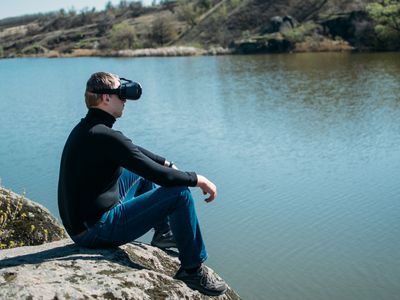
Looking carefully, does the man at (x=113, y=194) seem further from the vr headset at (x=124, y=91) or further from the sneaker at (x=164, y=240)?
the sneaker at (x=164, y=240)

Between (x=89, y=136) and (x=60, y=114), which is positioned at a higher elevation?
(x=89, y=136)

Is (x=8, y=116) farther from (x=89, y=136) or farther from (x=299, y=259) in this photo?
(x=89, y=136)

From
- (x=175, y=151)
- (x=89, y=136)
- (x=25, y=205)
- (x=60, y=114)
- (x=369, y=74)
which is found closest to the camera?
(x=89, y=136)

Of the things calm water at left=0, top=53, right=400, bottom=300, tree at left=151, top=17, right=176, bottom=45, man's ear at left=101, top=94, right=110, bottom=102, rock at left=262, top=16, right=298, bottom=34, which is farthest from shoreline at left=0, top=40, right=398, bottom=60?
man's ear at left=101, top=94, right=110, bottom=102

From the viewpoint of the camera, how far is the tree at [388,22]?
7656 cm

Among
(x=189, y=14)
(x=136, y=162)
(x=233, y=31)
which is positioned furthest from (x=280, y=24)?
(x=136, y=162)

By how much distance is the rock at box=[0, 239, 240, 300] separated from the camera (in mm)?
4465

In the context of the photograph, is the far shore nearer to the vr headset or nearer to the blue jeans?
the vr headset

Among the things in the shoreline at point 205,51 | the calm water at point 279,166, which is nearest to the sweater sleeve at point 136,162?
the calm water at point 279,166

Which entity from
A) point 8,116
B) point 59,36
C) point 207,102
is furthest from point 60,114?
point 59,36

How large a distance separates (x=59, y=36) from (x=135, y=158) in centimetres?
16354

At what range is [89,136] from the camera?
211 inches

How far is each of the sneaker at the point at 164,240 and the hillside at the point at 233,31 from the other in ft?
250

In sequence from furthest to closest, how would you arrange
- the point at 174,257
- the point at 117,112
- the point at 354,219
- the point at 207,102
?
the point at 207,102 < the point at 354,219 < the point at 174,257 < the point at 117,112
